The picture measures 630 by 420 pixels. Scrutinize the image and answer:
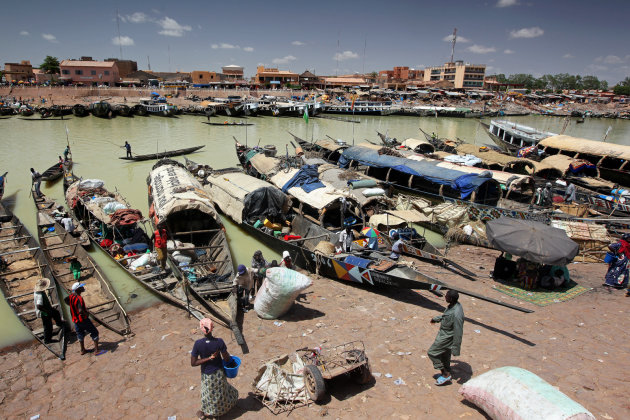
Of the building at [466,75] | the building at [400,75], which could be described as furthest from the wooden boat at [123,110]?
the building at [466,75]

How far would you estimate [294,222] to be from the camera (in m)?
12.2

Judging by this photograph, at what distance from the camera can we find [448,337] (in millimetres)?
5105

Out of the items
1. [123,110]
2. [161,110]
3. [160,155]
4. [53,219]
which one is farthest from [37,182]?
[123,110]

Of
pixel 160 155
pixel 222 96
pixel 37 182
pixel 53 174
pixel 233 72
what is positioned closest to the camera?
pixel 37 182

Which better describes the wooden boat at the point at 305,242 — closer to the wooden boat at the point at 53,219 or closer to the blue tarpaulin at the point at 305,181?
the blue tarpaulin at the point at 305,181

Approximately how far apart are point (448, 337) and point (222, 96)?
6545cm

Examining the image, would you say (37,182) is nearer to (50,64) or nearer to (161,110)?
(161,110)

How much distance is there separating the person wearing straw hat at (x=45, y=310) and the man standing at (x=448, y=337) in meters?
6.48

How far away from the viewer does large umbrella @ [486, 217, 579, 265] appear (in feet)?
25.0

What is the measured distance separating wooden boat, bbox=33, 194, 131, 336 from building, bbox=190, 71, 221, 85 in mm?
78509

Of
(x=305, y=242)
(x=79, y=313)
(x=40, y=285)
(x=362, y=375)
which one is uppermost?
(x=40, y=285)

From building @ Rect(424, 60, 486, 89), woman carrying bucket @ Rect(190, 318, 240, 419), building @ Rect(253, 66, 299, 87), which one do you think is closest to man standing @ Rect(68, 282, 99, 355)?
woman carrying bucket @ Rect(190, 318, 240, 419)

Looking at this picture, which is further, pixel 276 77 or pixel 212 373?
pixel 276 77

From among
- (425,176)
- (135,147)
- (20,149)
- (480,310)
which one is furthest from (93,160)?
(480,310)
